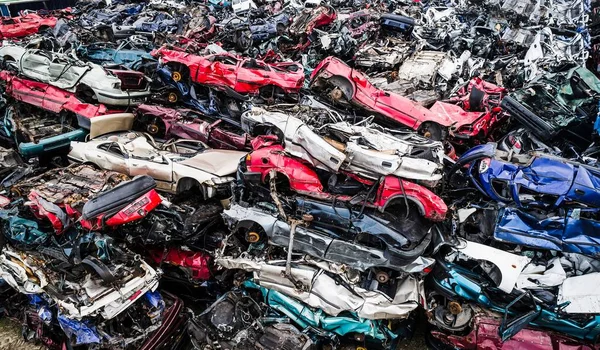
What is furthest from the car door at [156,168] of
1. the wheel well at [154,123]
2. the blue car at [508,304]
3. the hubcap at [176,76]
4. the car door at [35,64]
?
the blue car at [508,304]

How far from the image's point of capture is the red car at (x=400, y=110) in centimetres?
771

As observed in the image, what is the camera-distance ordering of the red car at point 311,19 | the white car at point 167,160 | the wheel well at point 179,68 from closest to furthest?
the white car at point 167,160 < the wheel well at point 179,68 < the red car at point 311,19

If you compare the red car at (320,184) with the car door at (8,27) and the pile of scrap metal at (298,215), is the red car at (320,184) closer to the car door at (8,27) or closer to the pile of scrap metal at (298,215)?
the pile of scrap metal at (298,215)

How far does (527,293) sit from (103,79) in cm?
853

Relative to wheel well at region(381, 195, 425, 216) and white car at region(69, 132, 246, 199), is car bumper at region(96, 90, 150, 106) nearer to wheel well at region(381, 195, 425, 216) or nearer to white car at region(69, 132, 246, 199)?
white car at region(69, 132, 246, 199)

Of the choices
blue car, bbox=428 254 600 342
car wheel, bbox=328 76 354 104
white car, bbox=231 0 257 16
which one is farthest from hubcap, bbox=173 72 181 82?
white car, bbox=231 0 257 16

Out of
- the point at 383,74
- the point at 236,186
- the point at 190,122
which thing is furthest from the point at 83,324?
the point at 383,74

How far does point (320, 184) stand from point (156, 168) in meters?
2.82

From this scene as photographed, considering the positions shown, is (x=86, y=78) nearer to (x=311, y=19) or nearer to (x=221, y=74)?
(x=221, y=74)

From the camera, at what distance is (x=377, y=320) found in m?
5.37

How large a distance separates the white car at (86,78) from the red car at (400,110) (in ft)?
13.2

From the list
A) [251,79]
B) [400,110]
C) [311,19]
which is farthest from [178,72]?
[311,19]

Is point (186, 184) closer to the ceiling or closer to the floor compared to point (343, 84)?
closer to the floor

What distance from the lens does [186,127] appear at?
26.7 ft
